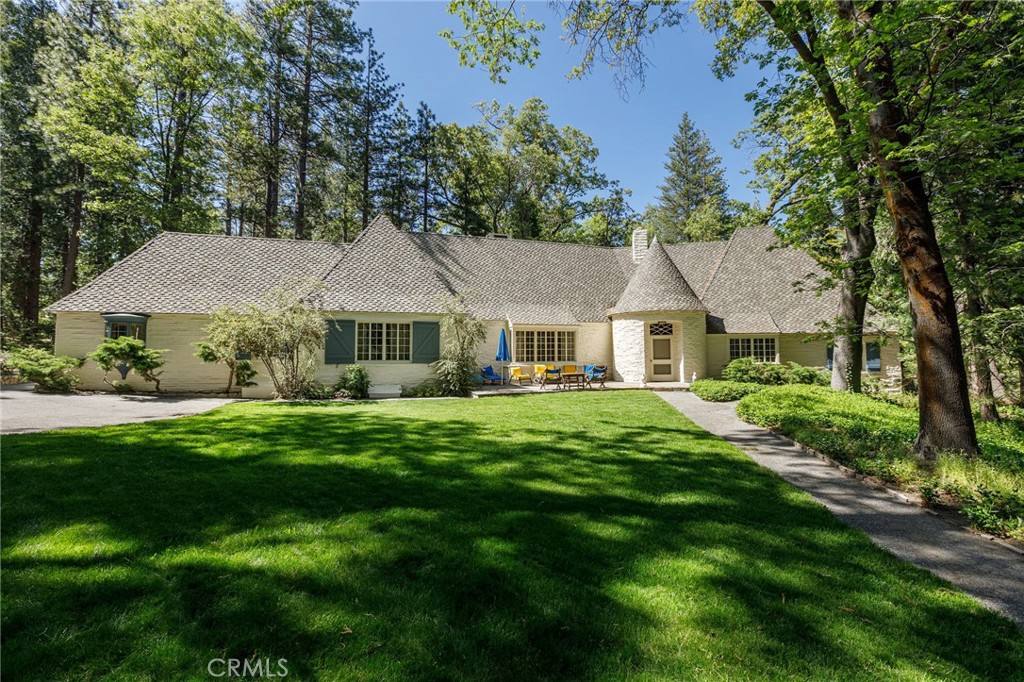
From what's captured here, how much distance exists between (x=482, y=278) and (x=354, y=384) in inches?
340

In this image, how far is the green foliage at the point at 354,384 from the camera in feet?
47.5

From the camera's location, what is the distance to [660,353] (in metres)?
18.9

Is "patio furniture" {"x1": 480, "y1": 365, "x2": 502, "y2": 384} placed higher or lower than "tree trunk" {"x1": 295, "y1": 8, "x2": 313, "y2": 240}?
lower

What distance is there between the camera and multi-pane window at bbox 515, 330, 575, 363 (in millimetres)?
18969

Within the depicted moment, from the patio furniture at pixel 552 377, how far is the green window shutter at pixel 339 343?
744 centimetres

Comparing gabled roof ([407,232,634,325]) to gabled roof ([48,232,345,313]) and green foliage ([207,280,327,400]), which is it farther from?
green foliage ([207,280,327,400])

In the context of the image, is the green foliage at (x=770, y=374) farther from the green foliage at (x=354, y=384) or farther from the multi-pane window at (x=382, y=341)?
the green foliage at (x=354, y=384)

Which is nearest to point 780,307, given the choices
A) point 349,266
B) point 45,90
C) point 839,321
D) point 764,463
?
point 839,321

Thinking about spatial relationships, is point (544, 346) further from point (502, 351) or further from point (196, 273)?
point (196, 273)

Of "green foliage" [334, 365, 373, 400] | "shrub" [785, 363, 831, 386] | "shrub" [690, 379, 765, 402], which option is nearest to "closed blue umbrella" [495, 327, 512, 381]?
"green foliage" [334, 365, 373, 400]

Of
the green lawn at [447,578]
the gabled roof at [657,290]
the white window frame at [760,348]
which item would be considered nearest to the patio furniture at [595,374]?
the gabled roof at [657,290]

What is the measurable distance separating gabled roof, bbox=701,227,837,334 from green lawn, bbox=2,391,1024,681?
15721 mm

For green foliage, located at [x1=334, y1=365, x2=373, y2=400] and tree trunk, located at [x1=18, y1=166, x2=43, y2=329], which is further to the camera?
tree trunk, located at [x1=18, y1=166, x2=43, y2=329]

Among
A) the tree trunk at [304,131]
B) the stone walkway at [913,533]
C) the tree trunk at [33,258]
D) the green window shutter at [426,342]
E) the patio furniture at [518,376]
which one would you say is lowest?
the stone walkway at [913,533]
